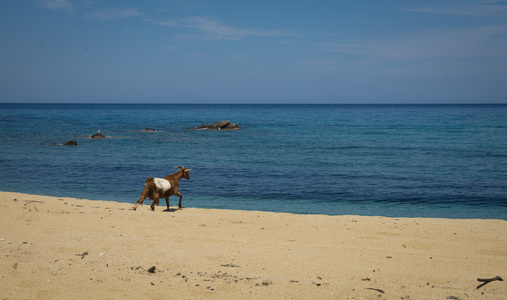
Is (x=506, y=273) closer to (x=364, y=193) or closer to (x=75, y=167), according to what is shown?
(x=364, y=193)

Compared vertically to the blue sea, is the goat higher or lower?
higher

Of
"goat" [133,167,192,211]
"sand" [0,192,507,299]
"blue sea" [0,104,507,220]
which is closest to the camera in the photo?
"sand" [0,192,507,299]

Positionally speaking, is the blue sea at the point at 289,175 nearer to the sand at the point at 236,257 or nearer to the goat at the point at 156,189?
the goat at the point at 156,189

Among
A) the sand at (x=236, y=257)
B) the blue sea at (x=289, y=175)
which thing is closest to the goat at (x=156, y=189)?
Answer: the sand at (x=236, y=257)

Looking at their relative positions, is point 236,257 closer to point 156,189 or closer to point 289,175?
point 156,189

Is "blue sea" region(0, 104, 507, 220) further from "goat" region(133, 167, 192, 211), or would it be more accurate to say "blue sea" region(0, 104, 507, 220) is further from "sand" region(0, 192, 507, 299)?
"sand" region(0, 192, 507, 299)

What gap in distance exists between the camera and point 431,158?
2919cm

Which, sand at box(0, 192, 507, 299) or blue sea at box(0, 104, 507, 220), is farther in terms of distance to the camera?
blue sea at box(0, 104, 507, 220)

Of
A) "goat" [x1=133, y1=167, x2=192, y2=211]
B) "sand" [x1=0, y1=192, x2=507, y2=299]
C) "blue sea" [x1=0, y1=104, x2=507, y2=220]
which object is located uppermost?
"goat" [x1=133, y1=167, x2=192, y2=211]

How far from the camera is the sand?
20.9 ft

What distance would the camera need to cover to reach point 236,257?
312 inches

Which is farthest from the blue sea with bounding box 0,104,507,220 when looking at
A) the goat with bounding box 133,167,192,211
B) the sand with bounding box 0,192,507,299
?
the sand with bounding box 0,192,507,299

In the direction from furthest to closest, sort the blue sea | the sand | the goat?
the blue sea
the goat
the sand

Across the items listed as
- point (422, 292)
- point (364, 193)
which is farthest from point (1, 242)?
point (364, 193)
